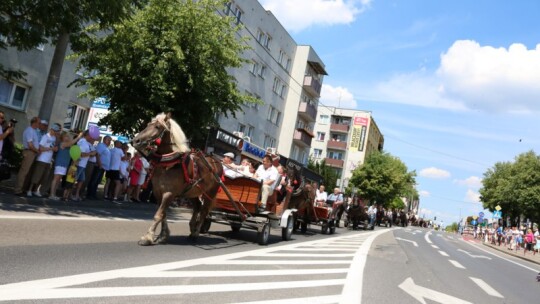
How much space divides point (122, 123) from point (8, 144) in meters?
4.97

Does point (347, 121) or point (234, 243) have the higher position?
point (347, 121)

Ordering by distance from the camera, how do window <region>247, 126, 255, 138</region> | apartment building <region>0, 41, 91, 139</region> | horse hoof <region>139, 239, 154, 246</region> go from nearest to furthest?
horse hoof <region>139, 239, 154, 246</region>, apartment building <region>0, 41, 91, 139</region>, window <region>247, 126, 255, 138</region>

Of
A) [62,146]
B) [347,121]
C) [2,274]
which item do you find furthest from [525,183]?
[2,274]

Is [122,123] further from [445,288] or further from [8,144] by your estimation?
[445,288]

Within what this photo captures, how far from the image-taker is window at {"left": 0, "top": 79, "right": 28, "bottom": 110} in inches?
776

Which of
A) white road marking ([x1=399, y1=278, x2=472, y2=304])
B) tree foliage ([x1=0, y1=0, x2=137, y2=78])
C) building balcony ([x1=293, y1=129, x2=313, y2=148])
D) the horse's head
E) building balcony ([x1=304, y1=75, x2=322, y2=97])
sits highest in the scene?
building balcony ([x1=304, y1=75, x2=322, y2=97])

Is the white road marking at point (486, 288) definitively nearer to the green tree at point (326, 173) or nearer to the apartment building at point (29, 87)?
the apartment building at point (29, 87)

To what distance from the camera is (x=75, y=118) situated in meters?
23.6

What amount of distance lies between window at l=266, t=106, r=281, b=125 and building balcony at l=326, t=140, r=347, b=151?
32272mm

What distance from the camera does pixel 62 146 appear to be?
40.4 ft

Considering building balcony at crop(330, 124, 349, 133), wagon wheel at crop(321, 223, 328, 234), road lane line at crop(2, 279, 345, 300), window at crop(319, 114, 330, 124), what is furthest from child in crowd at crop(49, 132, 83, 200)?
window at crop(319, 114, 330, 124)

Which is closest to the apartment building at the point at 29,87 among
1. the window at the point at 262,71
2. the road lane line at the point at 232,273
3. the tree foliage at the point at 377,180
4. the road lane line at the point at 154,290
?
the road lane line at the point at 232,273

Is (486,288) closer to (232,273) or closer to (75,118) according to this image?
(232,273)

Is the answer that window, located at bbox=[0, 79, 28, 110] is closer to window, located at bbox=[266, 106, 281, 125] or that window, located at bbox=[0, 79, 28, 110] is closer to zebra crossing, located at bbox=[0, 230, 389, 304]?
zebra crossing, located at bbox=[0, 230, 389, 304]
